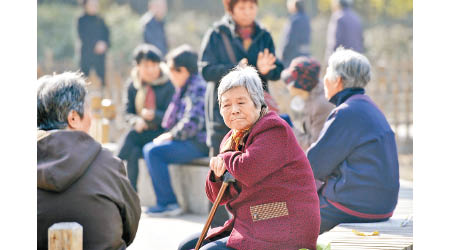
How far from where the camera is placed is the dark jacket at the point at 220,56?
20.0ft

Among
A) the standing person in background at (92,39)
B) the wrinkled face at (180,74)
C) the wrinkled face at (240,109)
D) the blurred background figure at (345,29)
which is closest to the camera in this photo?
the wrinkled face at (240,109)

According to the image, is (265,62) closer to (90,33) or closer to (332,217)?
(332,217)

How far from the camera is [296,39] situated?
14031 millimetres

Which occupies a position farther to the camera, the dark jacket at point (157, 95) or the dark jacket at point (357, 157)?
the dark jacket at point (157, 95)

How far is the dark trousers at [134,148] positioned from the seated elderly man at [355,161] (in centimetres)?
327

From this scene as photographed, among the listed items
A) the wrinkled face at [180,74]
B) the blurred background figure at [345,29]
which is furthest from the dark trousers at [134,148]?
the blurred background figure at [345,29]

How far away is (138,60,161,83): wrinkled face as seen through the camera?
7.90 metres

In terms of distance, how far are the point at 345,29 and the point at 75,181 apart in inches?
387

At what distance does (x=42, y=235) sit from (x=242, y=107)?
1.11 meters

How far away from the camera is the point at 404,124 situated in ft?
44.3

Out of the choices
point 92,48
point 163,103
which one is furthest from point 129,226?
point 92,48

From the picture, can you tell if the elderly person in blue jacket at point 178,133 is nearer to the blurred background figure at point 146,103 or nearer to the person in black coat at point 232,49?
the blurred background figure at point 146,103

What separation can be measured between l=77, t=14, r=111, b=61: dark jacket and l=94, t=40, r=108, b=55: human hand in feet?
0.25
